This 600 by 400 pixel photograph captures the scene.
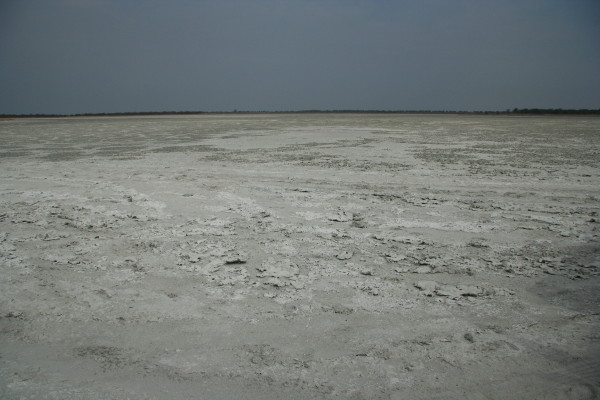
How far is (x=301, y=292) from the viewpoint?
2.68m

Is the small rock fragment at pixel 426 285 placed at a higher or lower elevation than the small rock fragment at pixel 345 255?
lower

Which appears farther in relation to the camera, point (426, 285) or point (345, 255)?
Result: point (345, 255)

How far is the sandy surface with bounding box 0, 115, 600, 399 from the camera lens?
72.3 inches

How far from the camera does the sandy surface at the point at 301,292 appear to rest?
184 centimetres

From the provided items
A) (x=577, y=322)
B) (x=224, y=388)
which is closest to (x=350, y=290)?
(x=224, y=388)

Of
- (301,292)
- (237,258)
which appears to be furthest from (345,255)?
(237,258)

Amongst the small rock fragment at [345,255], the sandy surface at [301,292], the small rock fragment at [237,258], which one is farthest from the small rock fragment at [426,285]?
the small rock fragment at [237,258]

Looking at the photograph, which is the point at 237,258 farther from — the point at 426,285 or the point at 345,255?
the point at 426,285

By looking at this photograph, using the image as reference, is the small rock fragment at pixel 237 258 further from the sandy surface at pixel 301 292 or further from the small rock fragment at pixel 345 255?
the small rock fragment at pixel 345 255

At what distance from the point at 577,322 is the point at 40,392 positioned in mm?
3100

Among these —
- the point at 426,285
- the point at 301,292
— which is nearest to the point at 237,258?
the point at 301,292

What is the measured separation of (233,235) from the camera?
378cm

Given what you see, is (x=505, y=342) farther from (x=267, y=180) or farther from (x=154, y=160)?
(x=154, y=160)

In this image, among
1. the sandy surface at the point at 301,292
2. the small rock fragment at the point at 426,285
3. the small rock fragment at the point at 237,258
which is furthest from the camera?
the small rock fragment at the point at 237,258
